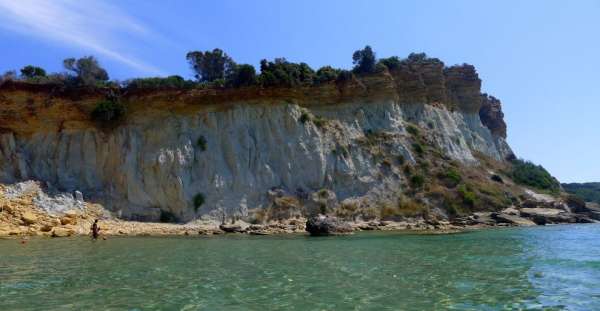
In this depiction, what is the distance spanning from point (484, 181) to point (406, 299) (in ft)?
150

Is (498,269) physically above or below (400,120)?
below

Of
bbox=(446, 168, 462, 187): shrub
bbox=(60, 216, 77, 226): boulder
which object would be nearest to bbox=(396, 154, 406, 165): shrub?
bbox=(446, 168, 462, 187): shrub

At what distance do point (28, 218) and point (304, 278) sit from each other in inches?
1041

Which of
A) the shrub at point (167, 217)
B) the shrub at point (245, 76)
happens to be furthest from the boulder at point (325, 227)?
the shrub at point (245, 76)

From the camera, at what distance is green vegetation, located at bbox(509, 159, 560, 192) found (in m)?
60.6

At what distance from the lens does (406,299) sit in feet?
34.3

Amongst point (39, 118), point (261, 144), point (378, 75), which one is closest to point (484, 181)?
point (378, 75)

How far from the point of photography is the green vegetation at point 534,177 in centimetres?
6056

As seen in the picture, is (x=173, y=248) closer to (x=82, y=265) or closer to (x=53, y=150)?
(x=82, y=265)

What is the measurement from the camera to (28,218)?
3288cm

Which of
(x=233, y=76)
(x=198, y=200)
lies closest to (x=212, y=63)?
(x=233, y=76)

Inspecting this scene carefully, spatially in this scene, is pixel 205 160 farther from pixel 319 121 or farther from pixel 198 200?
pixel 319 121

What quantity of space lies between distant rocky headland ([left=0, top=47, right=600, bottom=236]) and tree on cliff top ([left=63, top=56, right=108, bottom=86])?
0.54 ft

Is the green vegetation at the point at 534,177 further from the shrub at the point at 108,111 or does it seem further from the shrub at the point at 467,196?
the shrub at the point at 108,111
